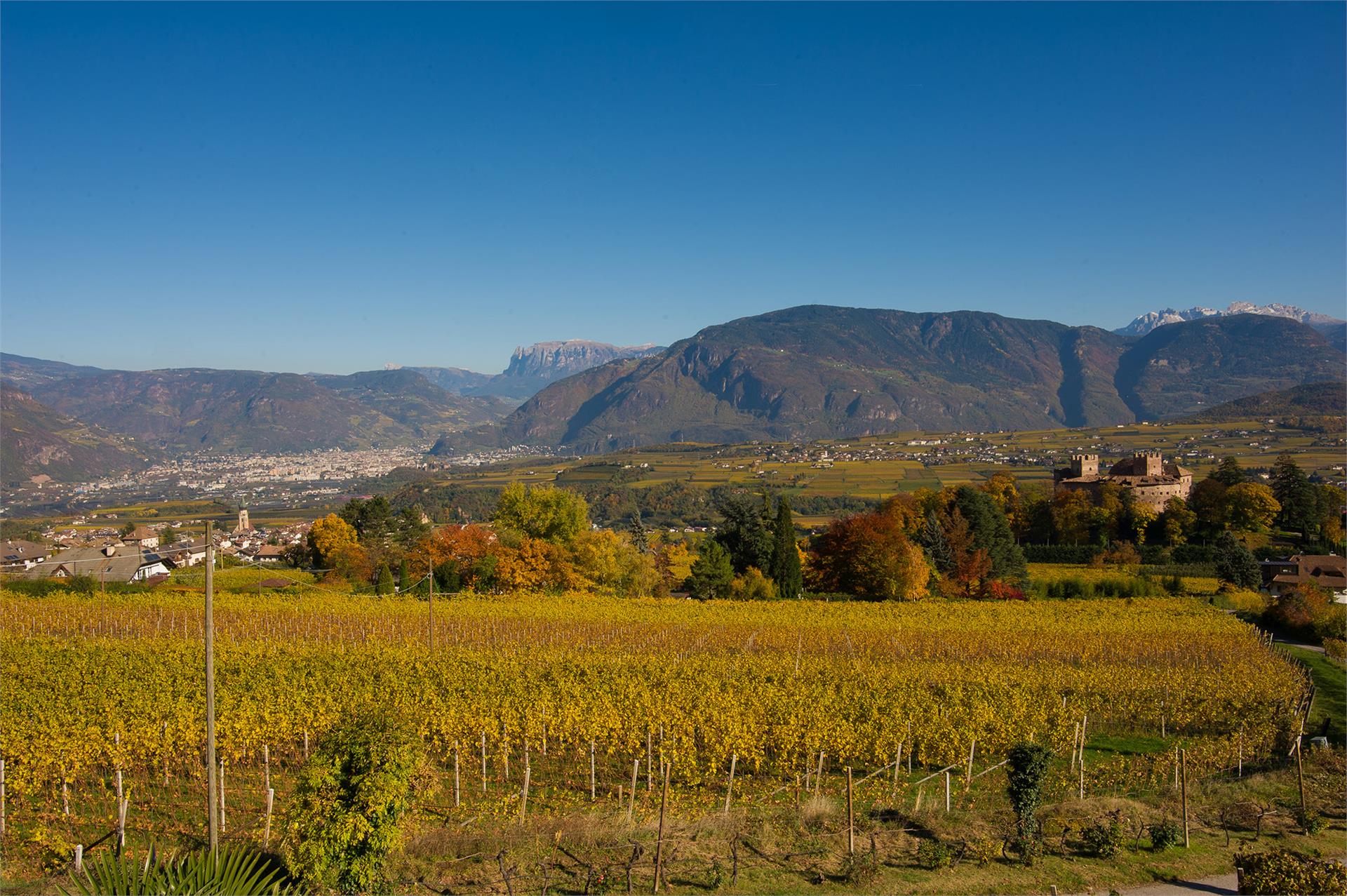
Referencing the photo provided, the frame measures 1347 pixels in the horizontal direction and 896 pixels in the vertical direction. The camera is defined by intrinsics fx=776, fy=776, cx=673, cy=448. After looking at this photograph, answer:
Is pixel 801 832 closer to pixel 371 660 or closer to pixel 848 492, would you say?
pixel 371 660

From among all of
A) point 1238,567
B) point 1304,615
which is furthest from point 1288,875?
point 1238,567

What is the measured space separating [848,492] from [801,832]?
9614 centimetres

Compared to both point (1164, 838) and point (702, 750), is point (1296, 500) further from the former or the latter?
point (702, 750)

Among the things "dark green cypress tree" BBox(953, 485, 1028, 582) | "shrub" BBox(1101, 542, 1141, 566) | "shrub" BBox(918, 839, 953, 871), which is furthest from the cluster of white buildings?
"shrub" BBox(1101, 542, 1141, 566)

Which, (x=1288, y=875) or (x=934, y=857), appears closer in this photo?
(x=1288, y=875)

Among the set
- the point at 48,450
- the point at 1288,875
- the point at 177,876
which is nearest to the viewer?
the point at 177,876

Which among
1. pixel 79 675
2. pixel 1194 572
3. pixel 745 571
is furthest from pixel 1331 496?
pixel 79 675

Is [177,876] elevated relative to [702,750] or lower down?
elevated

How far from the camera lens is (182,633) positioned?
2966 cm

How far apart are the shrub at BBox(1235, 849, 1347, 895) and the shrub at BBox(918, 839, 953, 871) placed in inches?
138

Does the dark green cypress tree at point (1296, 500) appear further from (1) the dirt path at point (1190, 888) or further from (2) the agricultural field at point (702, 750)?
(1) the dirt path at point (1190, 888)

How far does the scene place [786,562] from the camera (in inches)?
1671

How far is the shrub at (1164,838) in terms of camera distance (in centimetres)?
1174

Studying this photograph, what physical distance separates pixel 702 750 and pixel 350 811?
864 cm
